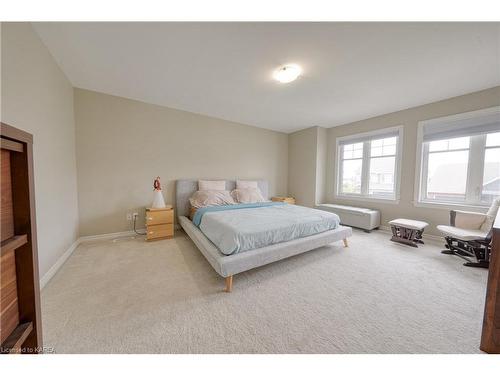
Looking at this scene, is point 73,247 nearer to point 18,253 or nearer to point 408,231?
point 18,253

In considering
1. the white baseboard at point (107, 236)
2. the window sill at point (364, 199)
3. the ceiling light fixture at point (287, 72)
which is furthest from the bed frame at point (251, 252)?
the ceiling light fixture at point (287, 72)

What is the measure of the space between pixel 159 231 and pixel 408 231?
4.09 metres

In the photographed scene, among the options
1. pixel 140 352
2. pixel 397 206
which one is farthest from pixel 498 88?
pixel 140 352

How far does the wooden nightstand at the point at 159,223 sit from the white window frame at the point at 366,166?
382cm

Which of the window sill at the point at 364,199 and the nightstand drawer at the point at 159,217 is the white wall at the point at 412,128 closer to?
the window sill at the point at 364,199

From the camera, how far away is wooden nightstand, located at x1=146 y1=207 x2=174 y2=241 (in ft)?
9.21

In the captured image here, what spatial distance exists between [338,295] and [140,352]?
1.59 m

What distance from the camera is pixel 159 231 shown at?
2.89 metres

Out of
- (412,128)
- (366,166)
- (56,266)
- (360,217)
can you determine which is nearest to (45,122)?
(56,266)

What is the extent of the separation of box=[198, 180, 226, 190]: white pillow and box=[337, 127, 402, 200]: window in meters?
2.88

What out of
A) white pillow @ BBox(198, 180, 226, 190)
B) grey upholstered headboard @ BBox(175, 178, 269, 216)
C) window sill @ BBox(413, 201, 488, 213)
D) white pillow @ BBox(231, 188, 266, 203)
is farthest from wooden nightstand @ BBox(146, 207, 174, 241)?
window sill @ BBox(413, 201, 488, 213)

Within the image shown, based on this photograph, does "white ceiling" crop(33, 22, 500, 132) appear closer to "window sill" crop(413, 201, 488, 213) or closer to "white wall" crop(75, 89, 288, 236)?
"white wall" crop(75, 89, 288, 236)
